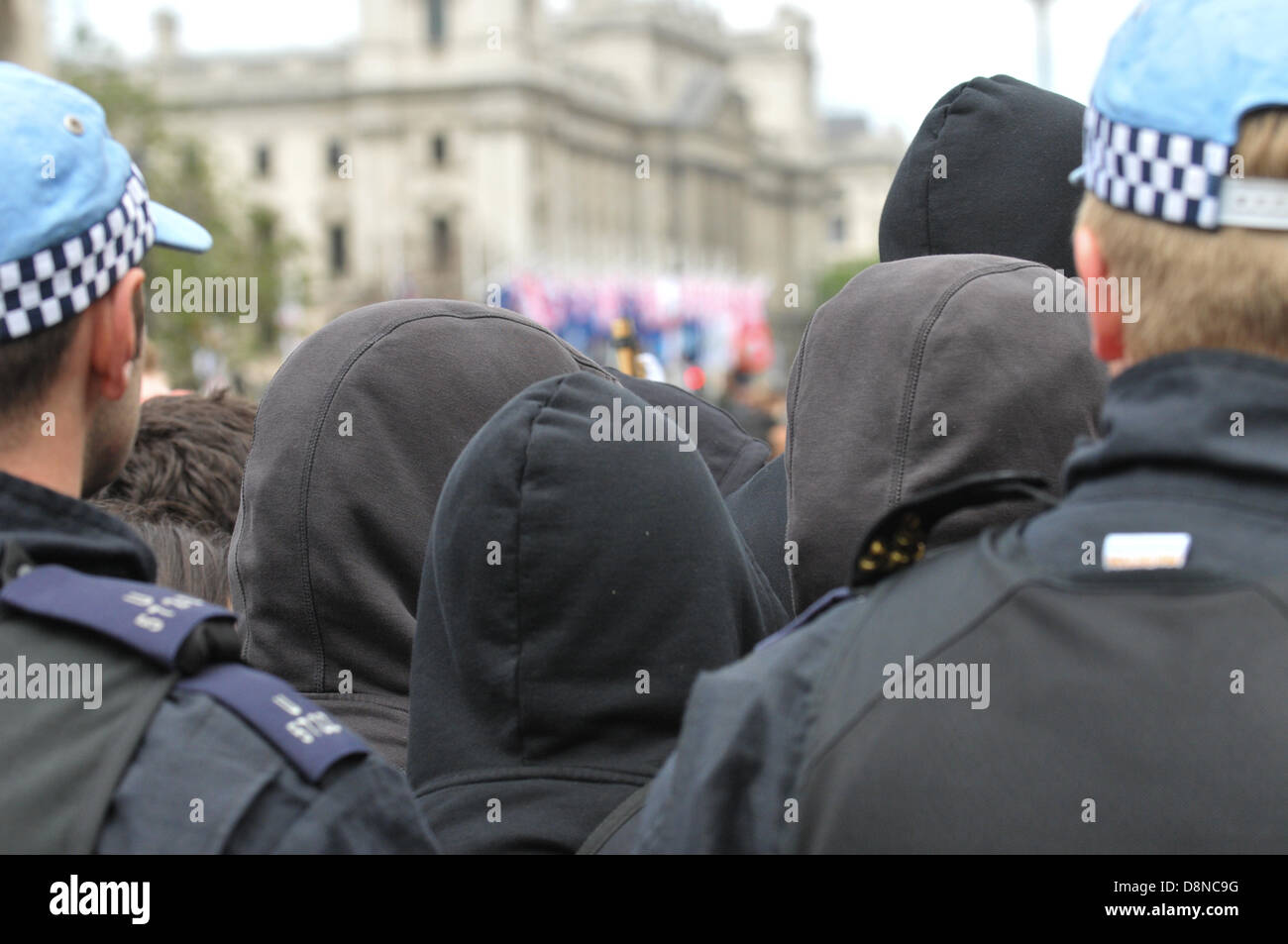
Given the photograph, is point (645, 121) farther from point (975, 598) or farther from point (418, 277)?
point (975, 598)

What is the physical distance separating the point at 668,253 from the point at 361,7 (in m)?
19.7

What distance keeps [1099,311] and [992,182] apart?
1.51 metres

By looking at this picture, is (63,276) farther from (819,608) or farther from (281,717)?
(819,608)

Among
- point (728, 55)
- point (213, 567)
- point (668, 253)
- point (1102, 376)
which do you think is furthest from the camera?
point (728, 55)

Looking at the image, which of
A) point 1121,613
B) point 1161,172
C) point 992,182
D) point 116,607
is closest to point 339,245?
point 992,182

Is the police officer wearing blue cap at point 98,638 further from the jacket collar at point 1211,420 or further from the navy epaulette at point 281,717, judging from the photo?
the jacket collar at point 1211,420

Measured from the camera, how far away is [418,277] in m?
76.8

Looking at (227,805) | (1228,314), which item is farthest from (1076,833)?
(227,805)

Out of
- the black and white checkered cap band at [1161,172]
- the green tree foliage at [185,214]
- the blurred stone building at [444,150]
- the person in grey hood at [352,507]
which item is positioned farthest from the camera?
the blurred stone building at [444,150]

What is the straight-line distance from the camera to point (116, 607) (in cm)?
197

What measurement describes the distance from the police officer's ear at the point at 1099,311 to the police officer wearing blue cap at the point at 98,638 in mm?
920

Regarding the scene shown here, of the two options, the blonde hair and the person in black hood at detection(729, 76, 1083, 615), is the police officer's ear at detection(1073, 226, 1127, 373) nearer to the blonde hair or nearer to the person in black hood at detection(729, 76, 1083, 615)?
the blonde hair

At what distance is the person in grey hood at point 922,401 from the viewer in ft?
8.62

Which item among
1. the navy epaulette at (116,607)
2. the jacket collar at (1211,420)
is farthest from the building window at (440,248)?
the jacket collar at (1211,420)
